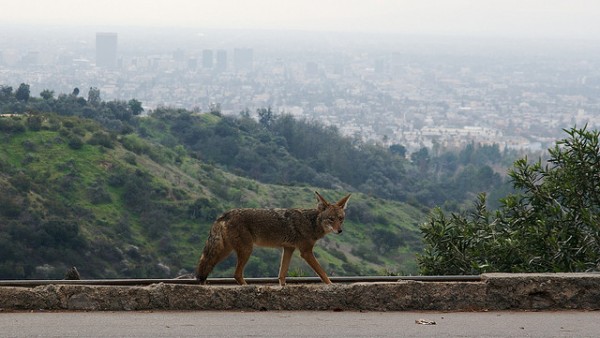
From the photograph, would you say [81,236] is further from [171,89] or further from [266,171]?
[171,89]

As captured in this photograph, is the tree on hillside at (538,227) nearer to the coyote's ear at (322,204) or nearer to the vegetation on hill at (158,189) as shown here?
the coyote's ear at (322,204)

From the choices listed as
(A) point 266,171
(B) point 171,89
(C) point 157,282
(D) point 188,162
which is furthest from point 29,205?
(B) point 171,89

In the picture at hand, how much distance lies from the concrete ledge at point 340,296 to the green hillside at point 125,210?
2758cm

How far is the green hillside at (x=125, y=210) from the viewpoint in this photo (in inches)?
1635

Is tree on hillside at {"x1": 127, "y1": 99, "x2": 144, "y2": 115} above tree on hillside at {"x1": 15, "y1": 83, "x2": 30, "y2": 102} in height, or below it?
below

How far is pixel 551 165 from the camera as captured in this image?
1339 cm

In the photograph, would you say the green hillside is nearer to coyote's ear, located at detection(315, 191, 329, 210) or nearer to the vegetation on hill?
the vegetation on hill

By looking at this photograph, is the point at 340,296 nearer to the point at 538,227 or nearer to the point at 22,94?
the point at 538,227

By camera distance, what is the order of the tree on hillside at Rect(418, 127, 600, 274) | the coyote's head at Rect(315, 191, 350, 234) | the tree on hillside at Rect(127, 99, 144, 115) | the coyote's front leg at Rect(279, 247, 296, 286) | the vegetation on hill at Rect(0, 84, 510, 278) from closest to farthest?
the coyote's front leg at Rect(279, 247, 296, 286), the coyote's head at Rect(315, 191, 350, 234), the tree on hillside at Rect(418, 127, 600, 274), the vegetation on hill at Rect(0, 84, 510, 278), the tree on hillside at Rect(127, 99, 144, 115)

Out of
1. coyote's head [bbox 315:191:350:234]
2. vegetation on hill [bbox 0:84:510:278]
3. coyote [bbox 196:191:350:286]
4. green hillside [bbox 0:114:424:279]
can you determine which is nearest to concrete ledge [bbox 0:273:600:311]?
coyote [bbox 196:191:350:286]

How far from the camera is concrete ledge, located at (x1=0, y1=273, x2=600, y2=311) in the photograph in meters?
7.09
